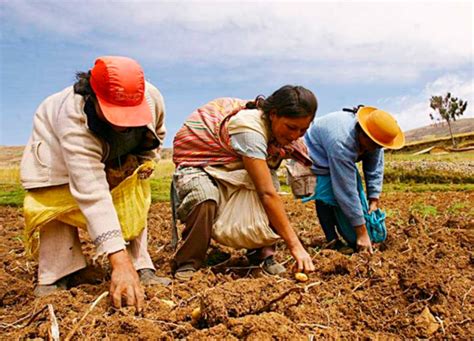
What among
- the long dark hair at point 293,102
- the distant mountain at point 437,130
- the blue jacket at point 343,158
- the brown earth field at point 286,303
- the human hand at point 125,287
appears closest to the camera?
the brown earth field at point 286,303

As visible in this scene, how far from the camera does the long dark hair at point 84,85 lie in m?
2.53

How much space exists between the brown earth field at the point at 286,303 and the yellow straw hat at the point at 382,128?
71 centimetres

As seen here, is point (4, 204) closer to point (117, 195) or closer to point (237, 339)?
point (117, 195)

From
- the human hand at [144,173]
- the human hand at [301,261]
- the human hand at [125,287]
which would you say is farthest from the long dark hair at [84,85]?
the human hand at [301,261]

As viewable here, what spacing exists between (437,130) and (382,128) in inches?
2041

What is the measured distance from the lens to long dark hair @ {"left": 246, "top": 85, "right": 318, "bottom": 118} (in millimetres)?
2738

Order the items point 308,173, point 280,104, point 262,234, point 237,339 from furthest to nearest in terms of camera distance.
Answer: point 308,173 → point 262,234 → point 280,104 → point 237,339

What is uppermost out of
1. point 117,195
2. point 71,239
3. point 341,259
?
point 117,195

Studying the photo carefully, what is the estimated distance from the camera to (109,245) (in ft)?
7.74

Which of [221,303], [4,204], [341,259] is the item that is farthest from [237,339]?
[4,204]

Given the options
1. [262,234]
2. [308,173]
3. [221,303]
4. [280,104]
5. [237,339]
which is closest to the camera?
[237,339]

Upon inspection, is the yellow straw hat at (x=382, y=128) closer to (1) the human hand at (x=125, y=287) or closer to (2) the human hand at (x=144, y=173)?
(2) the human hand at (x=144, y=173)

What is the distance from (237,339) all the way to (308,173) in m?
1.91

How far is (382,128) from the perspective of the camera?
3.29m
